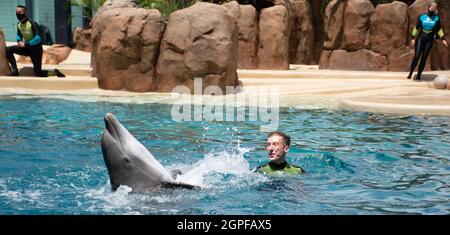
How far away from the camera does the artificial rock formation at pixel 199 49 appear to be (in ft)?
38.0

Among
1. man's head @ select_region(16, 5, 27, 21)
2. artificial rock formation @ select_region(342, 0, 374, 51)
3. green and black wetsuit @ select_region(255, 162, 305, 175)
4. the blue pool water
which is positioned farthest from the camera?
artificial rock formation @ select_region(342, 0, 374, 51)

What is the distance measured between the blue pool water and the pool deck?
41 cm

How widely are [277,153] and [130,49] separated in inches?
295

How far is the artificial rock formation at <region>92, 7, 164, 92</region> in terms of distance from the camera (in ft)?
39.9

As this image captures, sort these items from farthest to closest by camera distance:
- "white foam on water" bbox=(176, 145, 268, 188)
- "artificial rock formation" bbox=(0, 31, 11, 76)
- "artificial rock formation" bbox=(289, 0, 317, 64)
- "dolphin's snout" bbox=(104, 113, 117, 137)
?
"artificial rock formation" bbox=(289, 0, 317, 64) → "artificial rock formation" bbox=(0, 31, 11, 76) → "white foam on water" bbox=(176, 145, 268, 188) → "dolphin's snout" bbox=(104, 113, 117, 137)

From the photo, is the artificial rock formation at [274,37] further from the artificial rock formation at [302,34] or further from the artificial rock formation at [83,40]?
the artificial rock formation at [83,40]

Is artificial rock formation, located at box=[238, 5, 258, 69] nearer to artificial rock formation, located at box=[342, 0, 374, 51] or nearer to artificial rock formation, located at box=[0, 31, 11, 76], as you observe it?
artificial rock formation, located at box=[342, 0, 374, 51]

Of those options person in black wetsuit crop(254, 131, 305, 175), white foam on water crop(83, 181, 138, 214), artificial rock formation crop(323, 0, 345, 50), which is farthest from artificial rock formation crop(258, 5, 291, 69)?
white foam on water crop(83, 181, 138, 214)

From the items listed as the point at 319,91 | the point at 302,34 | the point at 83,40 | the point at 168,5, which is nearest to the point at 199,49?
the point at 319,91

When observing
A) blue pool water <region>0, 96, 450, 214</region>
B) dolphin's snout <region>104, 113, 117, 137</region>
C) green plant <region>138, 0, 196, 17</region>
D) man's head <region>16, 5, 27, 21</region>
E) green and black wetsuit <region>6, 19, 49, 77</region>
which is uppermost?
green plant <region>138, 0, 196, 17</region>

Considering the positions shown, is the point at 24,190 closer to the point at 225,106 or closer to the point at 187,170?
the point at 187,170

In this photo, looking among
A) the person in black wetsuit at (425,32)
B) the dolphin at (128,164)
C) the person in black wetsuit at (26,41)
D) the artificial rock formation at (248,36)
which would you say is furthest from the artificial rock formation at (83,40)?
the dolphin at (128,164)
